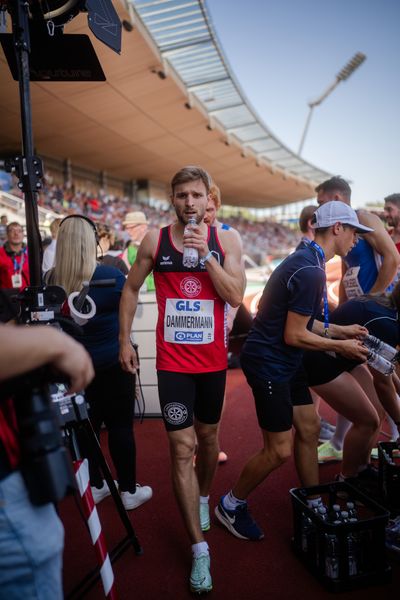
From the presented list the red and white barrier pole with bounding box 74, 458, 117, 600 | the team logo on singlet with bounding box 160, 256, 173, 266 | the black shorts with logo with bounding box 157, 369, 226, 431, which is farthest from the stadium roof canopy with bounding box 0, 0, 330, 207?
the red and white barrier pole with bounding box 74, 458, 117, 600

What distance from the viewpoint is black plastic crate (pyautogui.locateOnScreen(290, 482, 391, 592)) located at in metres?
2.28

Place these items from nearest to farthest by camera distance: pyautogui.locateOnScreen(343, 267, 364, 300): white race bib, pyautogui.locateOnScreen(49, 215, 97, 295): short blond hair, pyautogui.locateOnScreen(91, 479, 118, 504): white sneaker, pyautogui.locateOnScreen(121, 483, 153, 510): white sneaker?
pyautogui.locateOnScreen(49, 215, 97, 295): short blond hair < pyautogui.locateOnScreen(121, 483, 153, 510): white sneaker < pyautogui.locateOnScreen(91, 479, 118, 504): white sneaker < pyautogui.locateOnScreen(343, 267, 364, 300): white race bib

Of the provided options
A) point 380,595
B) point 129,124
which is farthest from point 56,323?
point 129,124

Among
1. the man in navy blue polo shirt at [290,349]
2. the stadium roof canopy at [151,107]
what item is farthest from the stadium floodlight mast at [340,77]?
the man in navy blue polo shirt at [290,349]

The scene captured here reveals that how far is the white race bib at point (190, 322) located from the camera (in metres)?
2.52

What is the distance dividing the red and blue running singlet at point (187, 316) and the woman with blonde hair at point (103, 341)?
487 mm

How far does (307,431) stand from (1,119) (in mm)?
16183

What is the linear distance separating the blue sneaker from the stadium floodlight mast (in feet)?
143

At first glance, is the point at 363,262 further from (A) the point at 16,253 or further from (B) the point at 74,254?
(A) the point at 16,253

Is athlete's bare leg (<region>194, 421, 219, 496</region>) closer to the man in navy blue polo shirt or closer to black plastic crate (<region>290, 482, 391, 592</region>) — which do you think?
the man in navy blue polo shirt

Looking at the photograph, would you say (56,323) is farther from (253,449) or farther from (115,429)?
(253,449)

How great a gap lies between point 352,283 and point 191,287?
6.46 feet

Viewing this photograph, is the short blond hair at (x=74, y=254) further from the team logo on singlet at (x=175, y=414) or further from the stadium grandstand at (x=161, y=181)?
the stadium grandstand at (x=161, y=181)

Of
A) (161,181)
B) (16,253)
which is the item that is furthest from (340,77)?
(16,253)
